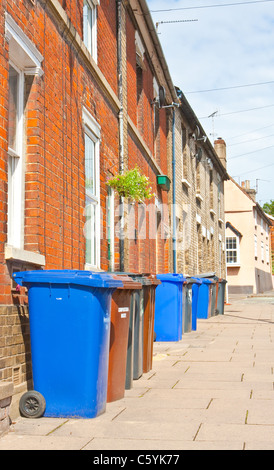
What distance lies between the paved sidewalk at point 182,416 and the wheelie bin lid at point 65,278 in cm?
114

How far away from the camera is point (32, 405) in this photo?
5.12 metres

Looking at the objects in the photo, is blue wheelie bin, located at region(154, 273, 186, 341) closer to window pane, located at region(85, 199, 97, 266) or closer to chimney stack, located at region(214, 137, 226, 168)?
window pane, located at region(85, 199, 97, 266)

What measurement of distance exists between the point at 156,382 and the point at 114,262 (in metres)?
4.14

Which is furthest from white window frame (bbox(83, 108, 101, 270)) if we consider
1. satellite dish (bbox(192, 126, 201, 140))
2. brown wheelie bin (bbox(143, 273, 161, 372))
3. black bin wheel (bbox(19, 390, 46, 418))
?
satellite dish (bbox(192, 126, 201, 140))

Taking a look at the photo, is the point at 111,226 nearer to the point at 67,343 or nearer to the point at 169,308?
the point at 169,308

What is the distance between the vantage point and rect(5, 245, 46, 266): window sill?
5312 millimetres

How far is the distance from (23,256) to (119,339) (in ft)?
4.03

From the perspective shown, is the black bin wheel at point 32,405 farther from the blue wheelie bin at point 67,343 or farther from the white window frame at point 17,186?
the white window frame at point 17,186

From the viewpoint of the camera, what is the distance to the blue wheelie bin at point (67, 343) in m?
5.07

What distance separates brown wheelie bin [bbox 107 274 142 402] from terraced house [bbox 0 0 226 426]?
2.64 feet

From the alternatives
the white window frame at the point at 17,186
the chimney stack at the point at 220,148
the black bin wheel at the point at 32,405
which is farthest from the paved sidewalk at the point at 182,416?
the chimney stack at the point at 220,148
